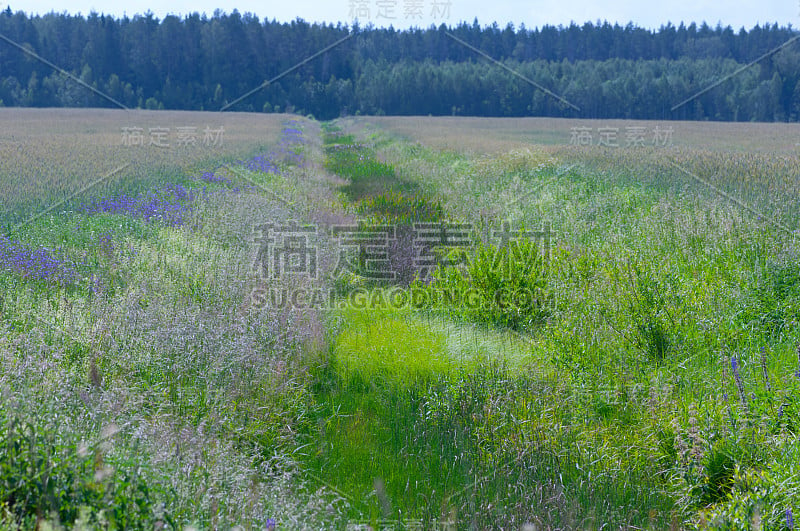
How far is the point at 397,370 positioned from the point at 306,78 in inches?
3074

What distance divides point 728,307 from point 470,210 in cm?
540

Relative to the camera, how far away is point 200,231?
7809mm

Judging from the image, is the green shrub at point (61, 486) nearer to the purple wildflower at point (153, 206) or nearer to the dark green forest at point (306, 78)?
the purple wildflower at point (153, 206)

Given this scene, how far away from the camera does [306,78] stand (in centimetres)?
7825

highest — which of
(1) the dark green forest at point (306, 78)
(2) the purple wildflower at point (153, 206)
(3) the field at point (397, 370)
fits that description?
(1) the dark green forest at point (306, 78)

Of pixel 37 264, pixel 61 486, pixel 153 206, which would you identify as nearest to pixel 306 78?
pixel 153 206

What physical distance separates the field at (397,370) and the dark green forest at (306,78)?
216 feet

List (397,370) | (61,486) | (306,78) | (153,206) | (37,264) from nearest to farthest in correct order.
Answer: (61,486), (397,370), (37,264), (153,206), (306,78)

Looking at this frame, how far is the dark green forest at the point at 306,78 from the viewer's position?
6900 centimetres

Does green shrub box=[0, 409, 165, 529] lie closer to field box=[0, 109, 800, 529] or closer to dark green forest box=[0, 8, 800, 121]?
field box=[0, 109, 800, 529]

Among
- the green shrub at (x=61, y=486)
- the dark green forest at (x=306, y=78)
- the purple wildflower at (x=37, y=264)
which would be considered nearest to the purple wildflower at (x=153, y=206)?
the purple wildflower at (x=37, y=264)

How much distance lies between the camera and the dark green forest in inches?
2717

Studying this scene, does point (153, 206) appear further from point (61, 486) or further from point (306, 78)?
point (306, 78)

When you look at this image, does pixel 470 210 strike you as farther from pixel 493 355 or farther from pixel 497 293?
pixel 493 355
